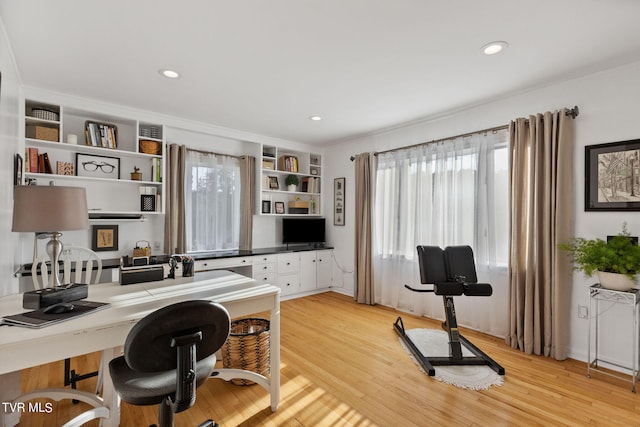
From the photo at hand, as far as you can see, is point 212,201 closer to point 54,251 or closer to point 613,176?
point 54,251

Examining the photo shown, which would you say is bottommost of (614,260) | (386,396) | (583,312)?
(386,396)

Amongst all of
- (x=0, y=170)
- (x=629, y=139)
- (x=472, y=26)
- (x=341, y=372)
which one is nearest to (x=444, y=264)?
(x=341, y=372)

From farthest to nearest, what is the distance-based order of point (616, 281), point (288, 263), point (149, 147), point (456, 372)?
point (288, 263)
point (149, 147)
point (456, 372)
point (616, 281)

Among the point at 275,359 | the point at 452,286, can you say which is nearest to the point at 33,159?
the point at 275,359

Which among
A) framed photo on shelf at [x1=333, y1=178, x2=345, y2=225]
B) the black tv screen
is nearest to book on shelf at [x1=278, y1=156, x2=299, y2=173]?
framed photo on shelf at [x1=333, y1=178, x2=345, y2=225]

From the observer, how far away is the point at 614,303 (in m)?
2.65

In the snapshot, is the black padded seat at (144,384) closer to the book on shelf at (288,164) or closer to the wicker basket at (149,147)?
the wicker basket at (149,147)

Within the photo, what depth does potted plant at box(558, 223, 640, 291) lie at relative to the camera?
92.7 inches

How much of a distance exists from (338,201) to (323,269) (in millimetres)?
1202

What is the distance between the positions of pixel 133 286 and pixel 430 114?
3.57m

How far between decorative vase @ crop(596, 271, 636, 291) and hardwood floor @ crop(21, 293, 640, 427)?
76cm

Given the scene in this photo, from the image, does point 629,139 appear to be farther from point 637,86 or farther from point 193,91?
point 193,91

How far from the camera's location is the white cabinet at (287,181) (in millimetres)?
5020

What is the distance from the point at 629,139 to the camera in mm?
2590
